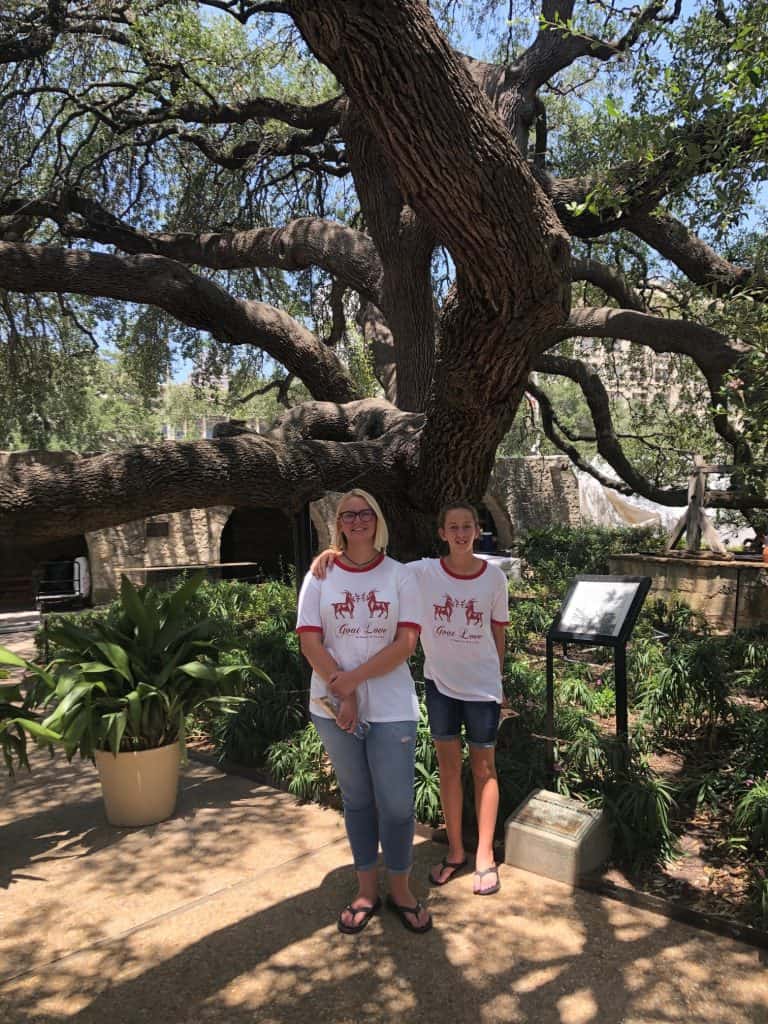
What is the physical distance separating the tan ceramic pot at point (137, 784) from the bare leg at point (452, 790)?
4.99ft

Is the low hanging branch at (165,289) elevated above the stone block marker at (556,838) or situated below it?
above

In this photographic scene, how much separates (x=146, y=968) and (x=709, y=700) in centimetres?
355

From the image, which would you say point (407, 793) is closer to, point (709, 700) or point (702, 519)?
point (709, 700)

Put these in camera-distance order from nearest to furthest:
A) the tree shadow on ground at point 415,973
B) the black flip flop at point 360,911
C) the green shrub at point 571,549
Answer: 1. the tree shadow on ground at point 415,973
2. the black flip flop at point 360,911
3. the green shrub at point 571,549

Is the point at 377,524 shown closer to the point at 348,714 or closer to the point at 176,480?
the point at 348,714

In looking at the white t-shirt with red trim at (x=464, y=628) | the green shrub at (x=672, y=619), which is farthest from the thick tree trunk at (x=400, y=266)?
the white t-shirt with red trim at (x=464, y=628)

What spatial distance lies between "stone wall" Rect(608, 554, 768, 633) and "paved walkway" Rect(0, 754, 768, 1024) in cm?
645

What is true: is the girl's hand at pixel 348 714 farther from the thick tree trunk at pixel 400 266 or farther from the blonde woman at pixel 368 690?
the thick tree trunk at pixel 400 266

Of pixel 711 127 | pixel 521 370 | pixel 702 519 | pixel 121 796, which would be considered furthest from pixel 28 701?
pixel 702 519

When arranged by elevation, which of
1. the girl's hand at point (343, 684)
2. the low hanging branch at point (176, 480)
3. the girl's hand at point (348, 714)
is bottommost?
the girl's hand at point (348, 714)

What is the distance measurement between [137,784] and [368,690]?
1827 millimetres

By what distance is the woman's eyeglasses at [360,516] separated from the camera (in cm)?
306

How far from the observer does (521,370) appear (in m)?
4.93

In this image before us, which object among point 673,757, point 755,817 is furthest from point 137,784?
point 673,757
